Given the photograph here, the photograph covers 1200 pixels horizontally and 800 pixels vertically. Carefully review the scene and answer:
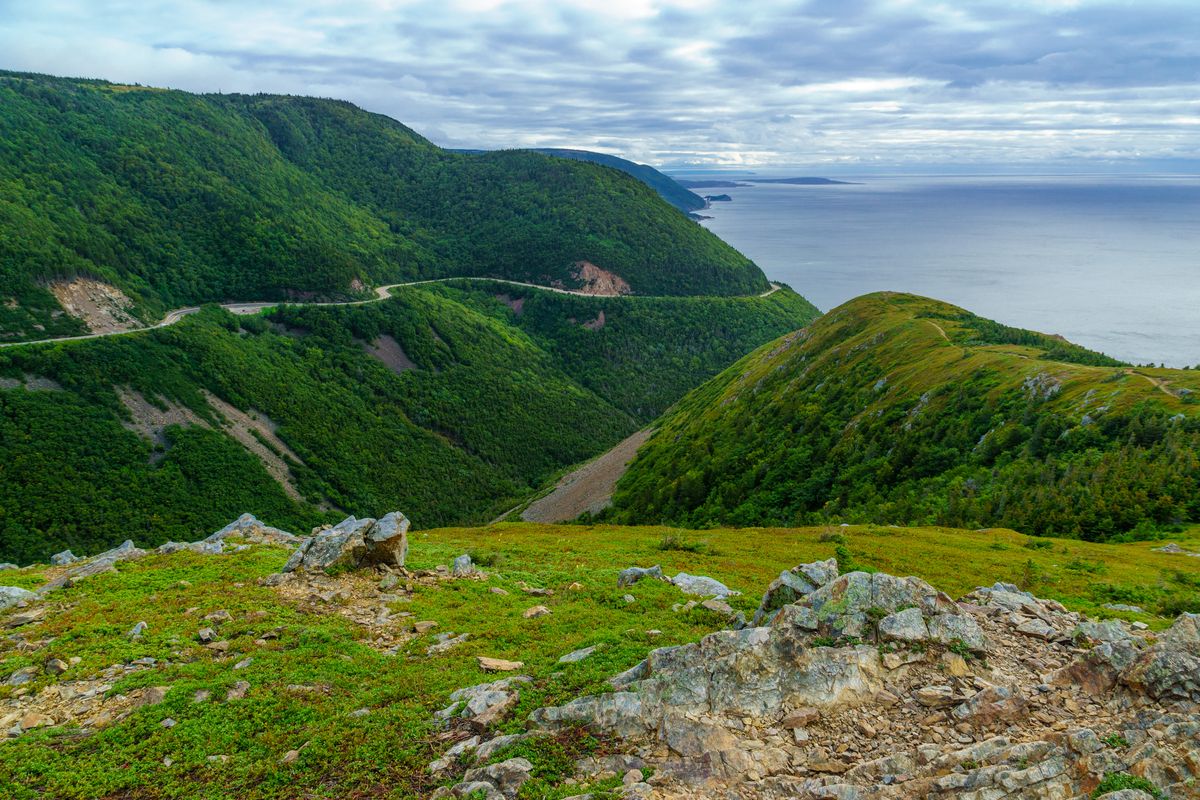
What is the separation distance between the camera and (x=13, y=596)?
22000 mm

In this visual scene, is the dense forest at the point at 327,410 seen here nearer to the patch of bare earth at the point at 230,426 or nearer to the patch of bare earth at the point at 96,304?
the patch of bare earth at the point at 230,426

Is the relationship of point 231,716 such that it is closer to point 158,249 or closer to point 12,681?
point 12,681

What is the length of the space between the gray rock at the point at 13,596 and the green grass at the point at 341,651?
1.17m

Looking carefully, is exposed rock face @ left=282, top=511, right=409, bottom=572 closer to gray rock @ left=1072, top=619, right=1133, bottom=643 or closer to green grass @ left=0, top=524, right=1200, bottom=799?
green grass @ left=0, top=524, right=1200, bottom=799

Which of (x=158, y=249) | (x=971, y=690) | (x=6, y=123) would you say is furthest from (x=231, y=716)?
(x=6, y=123)

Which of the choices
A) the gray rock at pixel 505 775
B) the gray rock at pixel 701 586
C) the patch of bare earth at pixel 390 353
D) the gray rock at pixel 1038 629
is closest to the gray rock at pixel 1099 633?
the gray rock at pixel 1038 629

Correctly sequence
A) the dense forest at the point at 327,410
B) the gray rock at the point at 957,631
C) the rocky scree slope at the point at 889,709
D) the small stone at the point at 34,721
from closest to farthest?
the rocky scree slope at the point at 889,709
the gray rock at the point at 957,631
the small stone at the point at 34,721
the dense forest at the point at 327,410

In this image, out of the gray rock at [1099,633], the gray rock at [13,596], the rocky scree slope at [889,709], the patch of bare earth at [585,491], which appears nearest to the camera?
the rocky scree slope at [889,709]

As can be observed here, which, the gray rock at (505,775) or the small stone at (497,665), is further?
the small stone at (497,665)

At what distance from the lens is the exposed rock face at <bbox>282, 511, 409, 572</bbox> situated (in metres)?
24.5

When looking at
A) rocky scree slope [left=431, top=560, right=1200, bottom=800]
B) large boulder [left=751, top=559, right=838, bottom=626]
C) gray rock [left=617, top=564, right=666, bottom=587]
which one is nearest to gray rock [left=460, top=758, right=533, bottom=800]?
rocky scree slope [left=431, top=560, right=1200, bottom=800]

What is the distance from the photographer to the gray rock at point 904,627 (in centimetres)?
1390

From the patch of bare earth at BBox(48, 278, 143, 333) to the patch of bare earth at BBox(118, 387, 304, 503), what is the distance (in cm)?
2419

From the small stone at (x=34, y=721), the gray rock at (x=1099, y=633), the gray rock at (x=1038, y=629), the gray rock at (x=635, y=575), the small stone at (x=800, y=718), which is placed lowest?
the small stone at (x=34, y=721)
